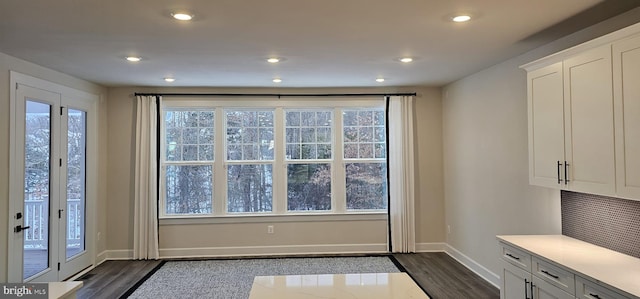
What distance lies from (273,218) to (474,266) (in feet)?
9.28

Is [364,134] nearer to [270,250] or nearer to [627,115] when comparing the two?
[270,250]

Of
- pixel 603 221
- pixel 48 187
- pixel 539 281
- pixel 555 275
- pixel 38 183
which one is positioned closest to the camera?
pixel 555 275

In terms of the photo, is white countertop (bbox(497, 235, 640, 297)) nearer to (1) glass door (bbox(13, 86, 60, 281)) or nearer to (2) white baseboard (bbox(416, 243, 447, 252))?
(2) white baseboard (bbox(416, 243, 447, 252))

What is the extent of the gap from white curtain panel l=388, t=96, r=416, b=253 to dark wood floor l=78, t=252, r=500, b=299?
29 centimetres

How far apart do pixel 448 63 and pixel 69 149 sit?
4.63 m

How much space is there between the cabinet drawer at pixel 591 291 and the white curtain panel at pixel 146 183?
199 inches

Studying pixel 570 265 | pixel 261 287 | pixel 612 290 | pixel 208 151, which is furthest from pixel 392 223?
pixel 261 287

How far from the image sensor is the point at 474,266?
4824mm

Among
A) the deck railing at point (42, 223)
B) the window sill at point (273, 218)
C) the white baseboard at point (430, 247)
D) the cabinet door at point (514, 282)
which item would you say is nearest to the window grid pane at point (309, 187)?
the window sill at point (273, 218)

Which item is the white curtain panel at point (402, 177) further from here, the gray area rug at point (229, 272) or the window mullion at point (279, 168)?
the window mullion at point (279, 168)

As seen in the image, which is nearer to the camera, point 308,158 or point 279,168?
point 279,168

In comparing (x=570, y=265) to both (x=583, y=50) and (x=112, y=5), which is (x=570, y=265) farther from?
(x=112, y=5)

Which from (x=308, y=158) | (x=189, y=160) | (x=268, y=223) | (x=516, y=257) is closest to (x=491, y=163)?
(x=516, y=257)

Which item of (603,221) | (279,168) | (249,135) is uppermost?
(249,135)
